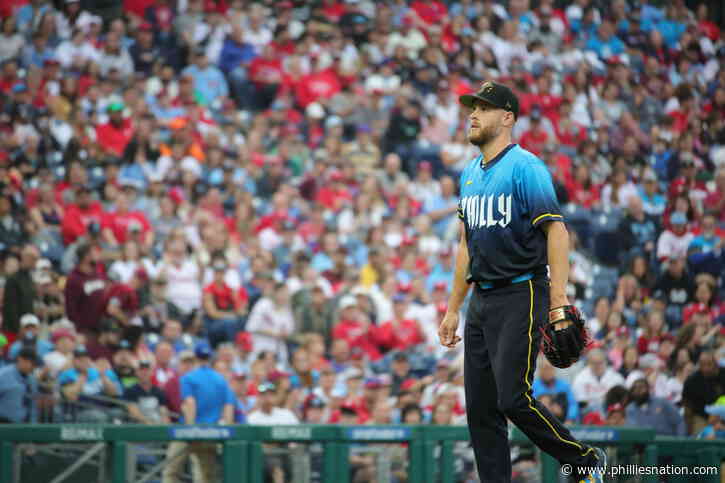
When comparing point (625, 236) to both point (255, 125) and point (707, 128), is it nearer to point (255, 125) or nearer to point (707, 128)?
point (707, 128)

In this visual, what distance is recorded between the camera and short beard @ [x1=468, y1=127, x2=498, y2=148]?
5.25 m

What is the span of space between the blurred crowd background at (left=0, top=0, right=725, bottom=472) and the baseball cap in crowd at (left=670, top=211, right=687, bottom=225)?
0.08 metres

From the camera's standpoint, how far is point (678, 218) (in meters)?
14.6

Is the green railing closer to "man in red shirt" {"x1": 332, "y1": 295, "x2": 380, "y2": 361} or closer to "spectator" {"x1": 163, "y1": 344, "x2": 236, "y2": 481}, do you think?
"spectator" {"x1": 163, "y1": 344, "x2": 236, "y2": 481}

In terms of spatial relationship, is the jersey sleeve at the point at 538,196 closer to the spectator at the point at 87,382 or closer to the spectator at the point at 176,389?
the spectator at the point at 176,389

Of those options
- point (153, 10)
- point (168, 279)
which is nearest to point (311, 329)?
point (168, 279)

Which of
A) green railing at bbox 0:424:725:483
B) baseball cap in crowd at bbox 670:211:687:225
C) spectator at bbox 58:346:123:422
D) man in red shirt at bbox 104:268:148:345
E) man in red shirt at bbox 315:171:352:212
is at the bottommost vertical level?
green railing at bbox 0:424:725:483

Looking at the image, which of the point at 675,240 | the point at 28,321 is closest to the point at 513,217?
the point at 28,321

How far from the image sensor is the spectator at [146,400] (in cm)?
1017

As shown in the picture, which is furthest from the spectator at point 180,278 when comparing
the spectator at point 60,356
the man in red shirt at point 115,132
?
the man in red shirt at point 115,132

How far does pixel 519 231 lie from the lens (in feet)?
16.8

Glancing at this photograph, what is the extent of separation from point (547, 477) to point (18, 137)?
911 centimetres

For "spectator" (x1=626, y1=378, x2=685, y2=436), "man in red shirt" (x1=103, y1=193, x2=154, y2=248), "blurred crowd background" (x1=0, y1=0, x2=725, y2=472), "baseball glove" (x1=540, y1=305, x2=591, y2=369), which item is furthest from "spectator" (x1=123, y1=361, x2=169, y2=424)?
"baseball glove" (x1=540, y1=305, x2=591, y2=369)

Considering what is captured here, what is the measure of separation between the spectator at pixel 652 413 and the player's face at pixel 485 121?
580 cm
